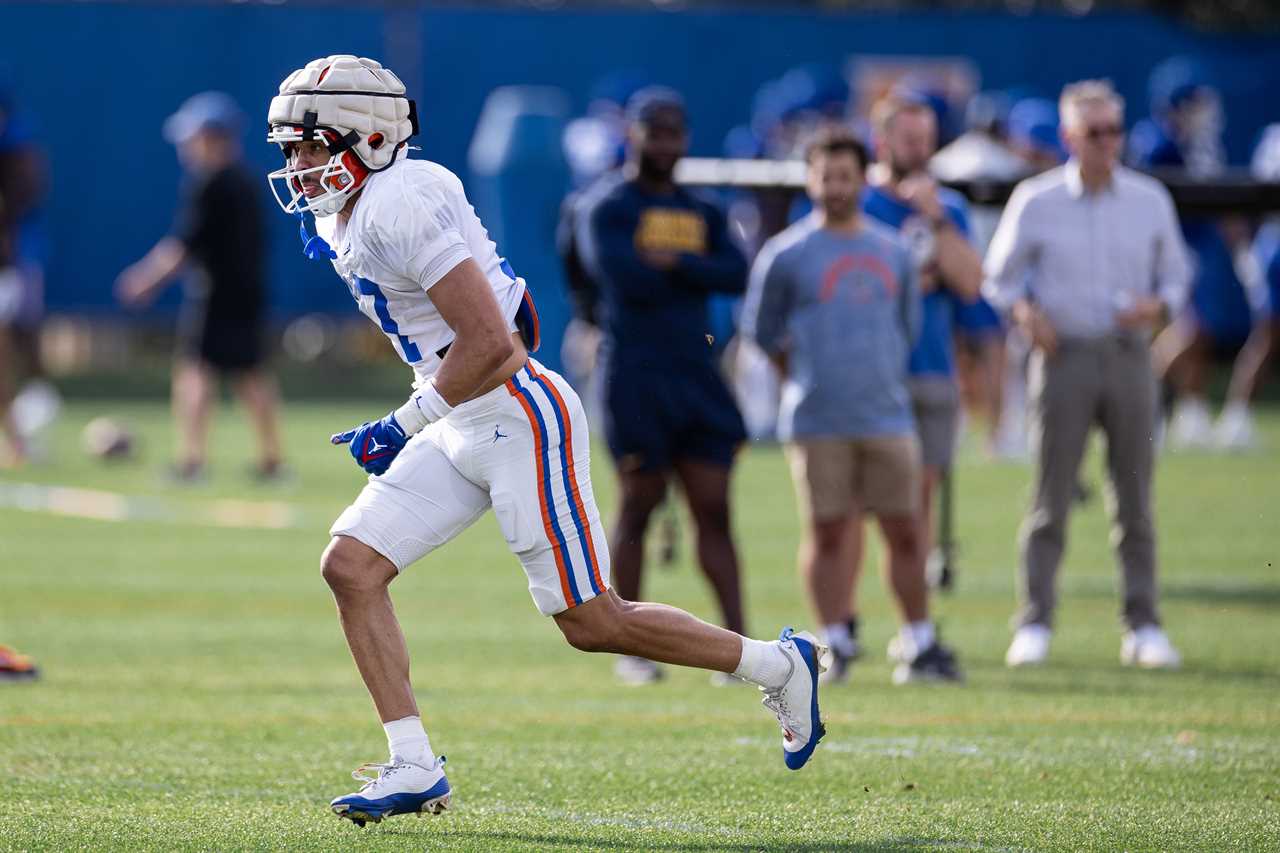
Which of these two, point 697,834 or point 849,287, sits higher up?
point 849,287

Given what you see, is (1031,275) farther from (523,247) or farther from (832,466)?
(523,247)

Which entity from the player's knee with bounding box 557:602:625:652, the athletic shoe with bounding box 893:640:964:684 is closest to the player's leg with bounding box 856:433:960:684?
the athletic shoe with bounding box 893:640:964:684

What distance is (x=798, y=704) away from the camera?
6535 mm

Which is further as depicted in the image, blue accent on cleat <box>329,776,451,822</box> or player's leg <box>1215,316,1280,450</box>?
player's leg <box>1215,316,1280,450</box>

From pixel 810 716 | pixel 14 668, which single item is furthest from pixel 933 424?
pixel 14 668

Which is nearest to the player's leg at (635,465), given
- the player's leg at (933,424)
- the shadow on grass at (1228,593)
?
the player's leg at (933,424)

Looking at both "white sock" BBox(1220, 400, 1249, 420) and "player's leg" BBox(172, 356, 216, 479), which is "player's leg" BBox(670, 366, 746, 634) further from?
"white sock" BBox(1220, 400, 1249, 420)

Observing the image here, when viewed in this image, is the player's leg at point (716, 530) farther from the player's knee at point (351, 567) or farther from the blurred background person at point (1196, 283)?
the blurred background person at point (1196, 283)

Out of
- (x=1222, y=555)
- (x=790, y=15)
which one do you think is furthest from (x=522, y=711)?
(x=790, y=15)

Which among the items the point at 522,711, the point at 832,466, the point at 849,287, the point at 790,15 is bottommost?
the point at 522,711

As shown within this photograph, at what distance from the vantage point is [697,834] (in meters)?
6.11

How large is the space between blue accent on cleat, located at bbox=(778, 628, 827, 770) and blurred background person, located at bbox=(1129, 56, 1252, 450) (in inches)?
402

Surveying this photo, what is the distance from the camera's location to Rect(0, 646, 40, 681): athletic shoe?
880cm

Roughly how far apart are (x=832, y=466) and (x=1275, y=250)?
10.9m
